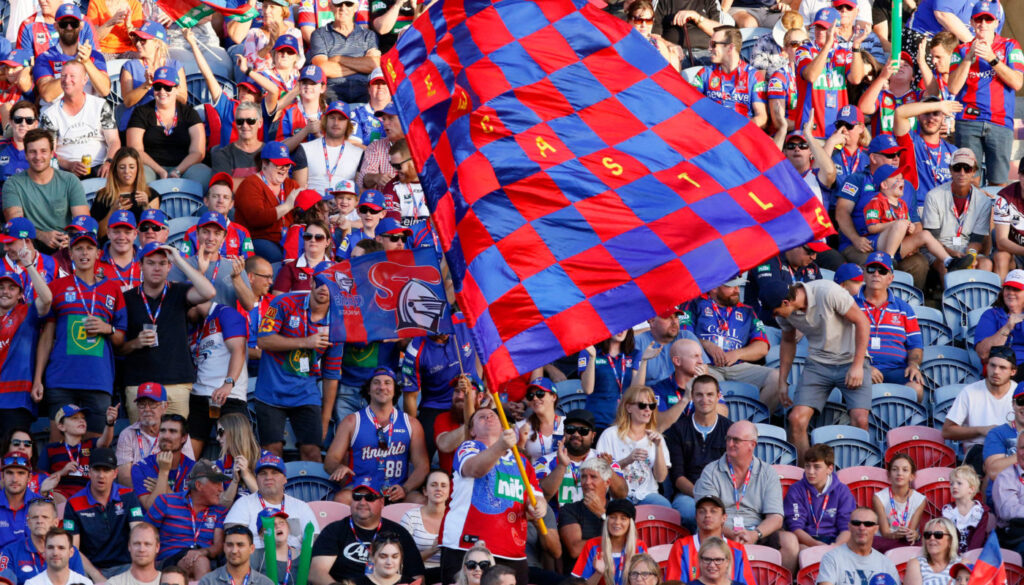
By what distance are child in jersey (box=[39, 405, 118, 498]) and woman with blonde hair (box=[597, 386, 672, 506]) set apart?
3494mm

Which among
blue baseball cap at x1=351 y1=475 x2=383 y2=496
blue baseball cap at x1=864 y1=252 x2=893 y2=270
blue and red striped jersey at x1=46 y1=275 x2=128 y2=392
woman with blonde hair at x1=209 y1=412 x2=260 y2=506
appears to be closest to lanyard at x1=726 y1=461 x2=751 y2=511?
blue baseball cap at x1=351 y1=475 x2=383 y2=496

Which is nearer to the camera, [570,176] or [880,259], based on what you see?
[570,176]

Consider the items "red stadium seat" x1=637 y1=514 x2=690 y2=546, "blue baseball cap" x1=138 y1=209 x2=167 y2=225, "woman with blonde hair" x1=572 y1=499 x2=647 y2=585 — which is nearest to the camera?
"woman with blonde hair" x1=572 y1=499 x2=647 y2=585

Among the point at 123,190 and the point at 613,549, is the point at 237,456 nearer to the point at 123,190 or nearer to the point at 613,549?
the point at 613,549

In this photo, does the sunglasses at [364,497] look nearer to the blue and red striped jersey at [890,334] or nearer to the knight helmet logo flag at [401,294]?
the knight helmet logo flag at [401,294]

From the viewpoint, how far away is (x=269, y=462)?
11.8m

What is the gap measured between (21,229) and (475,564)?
186 inches

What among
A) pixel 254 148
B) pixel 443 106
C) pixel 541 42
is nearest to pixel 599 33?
pixel 541 42

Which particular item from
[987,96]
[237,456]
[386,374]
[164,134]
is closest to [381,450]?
[386,374]

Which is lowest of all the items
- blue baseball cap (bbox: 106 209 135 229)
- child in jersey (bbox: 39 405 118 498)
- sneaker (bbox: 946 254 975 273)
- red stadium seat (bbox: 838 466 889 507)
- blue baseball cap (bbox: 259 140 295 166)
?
sneaker (bbox: 946 254 975 273)

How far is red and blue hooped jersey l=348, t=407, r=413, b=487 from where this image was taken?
1259cm

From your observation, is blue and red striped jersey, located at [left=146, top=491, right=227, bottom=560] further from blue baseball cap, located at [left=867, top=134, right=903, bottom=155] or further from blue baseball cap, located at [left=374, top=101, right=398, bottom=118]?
blue baseball cap, located at [left=867, top=134, right=903, bottom=155]

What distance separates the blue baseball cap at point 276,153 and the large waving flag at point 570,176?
4793 mm

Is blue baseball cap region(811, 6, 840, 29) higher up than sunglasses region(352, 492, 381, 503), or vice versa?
sunglasses region(352, 492, 381, 503)
